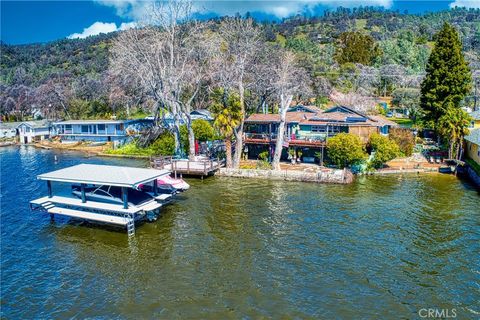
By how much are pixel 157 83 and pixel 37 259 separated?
103 ft

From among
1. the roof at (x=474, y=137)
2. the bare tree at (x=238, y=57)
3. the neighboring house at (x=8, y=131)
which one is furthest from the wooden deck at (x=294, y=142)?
the neighboring house at (x=8, y=131)

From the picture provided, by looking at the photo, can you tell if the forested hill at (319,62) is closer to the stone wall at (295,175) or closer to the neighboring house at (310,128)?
the neighboring house at (310,128)

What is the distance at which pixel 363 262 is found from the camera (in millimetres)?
22828

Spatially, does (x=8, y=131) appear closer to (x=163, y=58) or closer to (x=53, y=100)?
(x=53, y=100)

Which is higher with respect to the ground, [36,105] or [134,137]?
[36,105]

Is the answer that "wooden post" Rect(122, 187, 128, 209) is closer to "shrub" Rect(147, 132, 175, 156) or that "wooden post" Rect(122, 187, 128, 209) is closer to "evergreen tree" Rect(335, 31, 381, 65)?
"shrub" Rect(147, 132, 175, 156)

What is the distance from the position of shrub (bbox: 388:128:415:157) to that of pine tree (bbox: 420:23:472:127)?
616 cm

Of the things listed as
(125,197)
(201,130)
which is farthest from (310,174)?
(125,197)

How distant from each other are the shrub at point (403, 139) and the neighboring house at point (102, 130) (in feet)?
131

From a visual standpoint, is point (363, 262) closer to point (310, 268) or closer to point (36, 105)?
point (310, 268)

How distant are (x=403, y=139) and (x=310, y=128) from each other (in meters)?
11.1

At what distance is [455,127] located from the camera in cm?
4491

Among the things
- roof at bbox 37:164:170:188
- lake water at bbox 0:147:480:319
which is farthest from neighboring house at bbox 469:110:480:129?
roof at bbox 37:164:170:188

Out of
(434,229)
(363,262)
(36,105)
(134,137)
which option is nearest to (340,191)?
(434,229)
